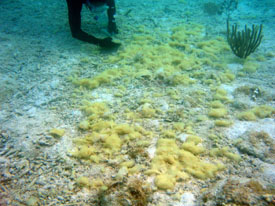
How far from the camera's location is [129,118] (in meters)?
3.05

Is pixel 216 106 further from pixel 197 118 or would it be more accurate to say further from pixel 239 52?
pixel 239 52

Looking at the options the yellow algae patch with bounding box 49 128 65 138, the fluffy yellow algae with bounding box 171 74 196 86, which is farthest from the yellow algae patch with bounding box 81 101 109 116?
the fluffy yellow algae with bounding box 171 74 196 86

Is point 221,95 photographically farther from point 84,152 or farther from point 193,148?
Result: point 84,152

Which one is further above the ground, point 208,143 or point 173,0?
point 173,0

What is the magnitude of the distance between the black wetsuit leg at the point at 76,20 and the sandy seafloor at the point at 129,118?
239 mm

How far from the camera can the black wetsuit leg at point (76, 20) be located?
15.1 feet

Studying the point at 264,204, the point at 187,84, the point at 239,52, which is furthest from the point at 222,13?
the point at 264,204

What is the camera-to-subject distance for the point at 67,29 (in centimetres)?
573

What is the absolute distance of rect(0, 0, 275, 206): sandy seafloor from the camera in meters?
1.98

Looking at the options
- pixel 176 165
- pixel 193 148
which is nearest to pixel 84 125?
pixel 176 165

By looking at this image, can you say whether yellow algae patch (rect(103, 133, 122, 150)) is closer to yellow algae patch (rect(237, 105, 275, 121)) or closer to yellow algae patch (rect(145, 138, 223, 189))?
yellow algae patch (rect(145, 138, 223, 189))

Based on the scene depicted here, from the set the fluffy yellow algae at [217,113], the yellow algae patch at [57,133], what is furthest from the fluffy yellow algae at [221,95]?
the yellow algae patch at [57,133]

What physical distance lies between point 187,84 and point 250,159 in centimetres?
193

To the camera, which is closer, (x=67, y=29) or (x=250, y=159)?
(x=250, y=159)
